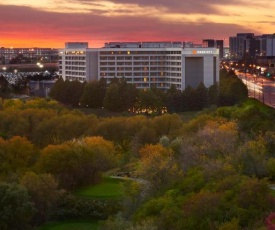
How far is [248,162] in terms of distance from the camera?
66.4 feet

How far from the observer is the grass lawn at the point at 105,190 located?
22641mm

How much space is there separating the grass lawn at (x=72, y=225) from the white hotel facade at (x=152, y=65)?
151ft

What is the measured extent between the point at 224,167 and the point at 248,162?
262cm

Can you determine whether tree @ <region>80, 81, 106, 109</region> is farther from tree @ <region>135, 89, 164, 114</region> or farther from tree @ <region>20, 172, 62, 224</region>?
tree @ <region>20, 172, 62, 224</region>

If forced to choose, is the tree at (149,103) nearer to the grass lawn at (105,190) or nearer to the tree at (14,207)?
the grass lawn at (105,190)

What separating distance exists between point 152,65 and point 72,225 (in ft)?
163

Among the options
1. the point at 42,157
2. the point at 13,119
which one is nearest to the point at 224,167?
the point at 42,157

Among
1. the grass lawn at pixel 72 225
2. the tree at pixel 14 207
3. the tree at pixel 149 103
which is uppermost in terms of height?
the tree at pixel 149 103

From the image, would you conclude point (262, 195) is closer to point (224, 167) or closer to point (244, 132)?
point (224, 167)

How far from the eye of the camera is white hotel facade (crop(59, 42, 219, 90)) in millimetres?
66625

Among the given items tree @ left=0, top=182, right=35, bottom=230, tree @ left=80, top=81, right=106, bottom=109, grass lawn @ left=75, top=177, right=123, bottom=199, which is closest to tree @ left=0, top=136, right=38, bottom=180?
grass lawn @ left=75, top=177, right=123, bottom=199

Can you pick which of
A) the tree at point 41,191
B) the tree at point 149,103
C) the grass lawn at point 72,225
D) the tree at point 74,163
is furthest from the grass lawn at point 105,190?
the tree at point 149,103

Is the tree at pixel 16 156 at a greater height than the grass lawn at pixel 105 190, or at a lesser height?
greater

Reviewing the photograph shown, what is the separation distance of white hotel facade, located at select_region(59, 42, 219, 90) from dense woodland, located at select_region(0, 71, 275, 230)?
33.6 metres
